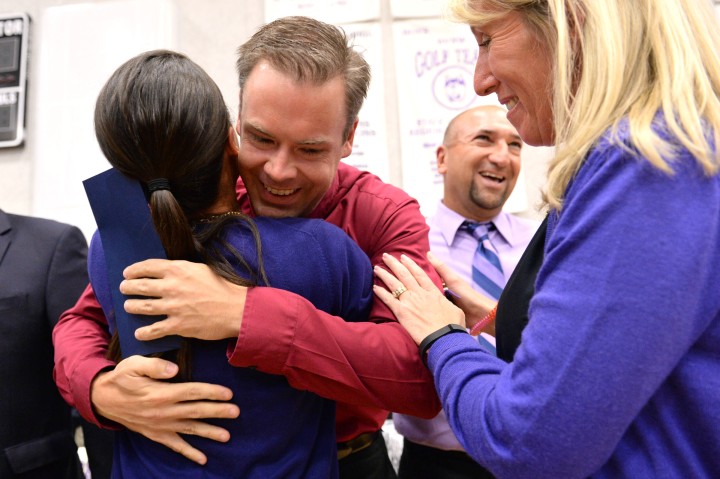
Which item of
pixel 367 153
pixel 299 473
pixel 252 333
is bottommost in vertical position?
pixel 299 473

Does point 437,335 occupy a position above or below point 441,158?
below

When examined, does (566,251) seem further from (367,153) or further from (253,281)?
(367,153)

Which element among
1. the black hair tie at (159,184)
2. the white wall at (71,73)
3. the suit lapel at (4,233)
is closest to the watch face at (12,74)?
the white wall at (71,73)

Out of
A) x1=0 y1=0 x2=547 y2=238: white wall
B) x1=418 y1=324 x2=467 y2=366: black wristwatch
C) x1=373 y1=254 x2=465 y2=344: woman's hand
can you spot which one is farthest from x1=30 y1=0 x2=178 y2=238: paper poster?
x1=418 y1=324 x2=467 y2=366: black wristwatch

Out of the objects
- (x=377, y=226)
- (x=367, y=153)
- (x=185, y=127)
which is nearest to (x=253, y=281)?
(x=185, y=127)

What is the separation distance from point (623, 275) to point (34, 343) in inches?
64.9

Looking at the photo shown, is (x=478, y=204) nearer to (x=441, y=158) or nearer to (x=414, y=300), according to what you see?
(x=441, y=158)

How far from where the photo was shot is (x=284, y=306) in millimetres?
1046

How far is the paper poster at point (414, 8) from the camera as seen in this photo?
307 cm

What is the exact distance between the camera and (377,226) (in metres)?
1.39

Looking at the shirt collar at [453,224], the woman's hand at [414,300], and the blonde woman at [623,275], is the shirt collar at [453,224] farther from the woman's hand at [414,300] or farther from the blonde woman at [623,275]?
the blonde woman at [623,275]

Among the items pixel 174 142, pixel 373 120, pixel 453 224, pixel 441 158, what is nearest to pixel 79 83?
pixel 373 120

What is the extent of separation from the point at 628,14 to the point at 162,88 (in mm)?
661

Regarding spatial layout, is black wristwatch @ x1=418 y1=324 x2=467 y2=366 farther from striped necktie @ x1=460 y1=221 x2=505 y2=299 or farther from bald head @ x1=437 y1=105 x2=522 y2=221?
bald head @ x1=437 y1=105 x2=522 y2=221
